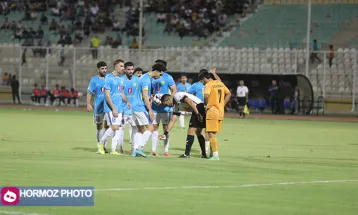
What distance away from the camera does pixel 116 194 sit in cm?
1323

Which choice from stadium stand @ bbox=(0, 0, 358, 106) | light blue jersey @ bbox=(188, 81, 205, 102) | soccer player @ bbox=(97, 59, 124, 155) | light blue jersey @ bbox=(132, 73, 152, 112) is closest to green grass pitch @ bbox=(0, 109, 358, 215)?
soccer player @ bbox=(97, 59, 124, 155)

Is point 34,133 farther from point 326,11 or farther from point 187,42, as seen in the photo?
point 326,11

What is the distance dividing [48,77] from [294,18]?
16.9 m

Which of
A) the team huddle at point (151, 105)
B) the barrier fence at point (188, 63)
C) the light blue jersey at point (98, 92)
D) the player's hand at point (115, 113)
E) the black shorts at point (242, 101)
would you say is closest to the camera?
the team huddle at point (151, 105)

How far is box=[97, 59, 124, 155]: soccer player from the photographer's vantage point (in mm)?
20750

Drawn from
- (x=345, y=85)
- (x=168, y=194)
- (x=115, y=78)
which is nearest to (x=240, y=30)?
(x=345, y=85)

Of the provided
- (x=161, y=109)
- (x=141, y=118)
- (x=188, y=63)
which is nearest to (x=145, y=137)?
(x=141, y=118)

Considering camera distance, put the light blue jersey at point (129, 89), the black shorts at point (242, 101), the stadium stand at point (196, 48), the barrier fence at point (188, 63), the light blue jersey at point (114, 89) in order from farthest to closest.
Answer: the stadium stand at point (196, 48), the barrier fence at point (188, 63), the black shorts at point (242, 101), the light blue jersey at point (129, 89), the light blue jersey at point (114, 89)

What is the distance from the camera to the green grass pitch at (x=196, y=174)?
40.4 ft

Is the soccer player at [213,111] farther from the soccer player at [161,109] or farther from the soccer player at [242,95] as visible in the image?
the soccer player at [242,95]

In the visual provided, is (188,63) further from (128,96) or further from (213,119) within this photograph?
(213,119)

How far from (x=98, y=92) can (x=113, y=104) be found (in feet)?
3.78

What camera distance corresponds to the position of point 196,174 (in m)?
16.3

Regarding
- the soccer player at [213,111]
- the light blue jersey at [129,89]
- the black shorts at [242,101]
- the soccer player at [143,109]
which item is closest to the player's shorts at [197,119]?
the soccer player at [213,111]
